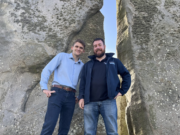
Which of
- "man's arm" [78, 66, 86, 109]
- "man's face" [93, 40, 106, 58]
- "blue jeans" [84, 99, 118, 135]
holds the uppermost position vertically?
"man's face" [93, 40, 106, 58]

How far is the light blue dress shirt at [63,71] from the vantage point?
258cm

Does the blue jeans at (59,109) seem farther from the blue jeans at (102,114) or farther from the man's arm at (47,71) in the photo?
the blue jeans at (102,114)

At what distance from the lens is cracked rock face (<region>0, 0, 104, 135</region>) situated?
3222 mm

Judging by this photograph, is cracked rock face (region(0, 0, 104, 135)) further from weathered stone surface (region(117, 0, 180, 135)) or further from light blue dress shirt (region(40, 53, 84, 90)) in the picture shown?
light blue dress shirt (region(40, 53, 84, 90))

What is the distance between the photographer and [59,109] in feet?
8.05

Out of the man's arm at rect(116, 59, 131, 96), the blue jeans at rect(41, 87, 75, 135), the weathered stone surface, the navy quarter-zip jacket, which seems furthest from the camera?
the weathered stone surface

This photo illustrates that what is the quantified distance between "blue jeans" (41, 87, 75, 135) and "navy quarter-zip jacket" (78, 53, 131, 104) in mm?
171

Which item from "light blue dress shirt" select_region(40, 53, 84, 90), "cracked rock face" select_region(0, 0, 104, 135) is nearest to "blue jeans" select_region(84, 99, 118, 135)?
"light blue dress shirt" select_region(40, 53, 84, 90)

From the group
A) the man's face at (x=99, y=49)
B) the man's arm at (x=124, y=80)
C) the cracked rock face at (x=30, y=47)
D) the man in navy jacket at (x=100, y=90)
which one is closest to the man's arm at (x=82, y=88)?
the man in navy jacket at (x=100, y=90)

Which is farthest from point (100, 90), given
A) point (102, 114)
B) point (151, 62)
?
point (151, 62)

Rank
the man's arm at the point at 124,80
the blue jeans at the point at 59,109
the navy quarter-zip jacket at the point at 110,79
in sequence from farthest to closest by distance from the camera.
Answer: the man's arm at the point at 124,80, the navy quarter-zip jacket at the point at 110,79, the blue jeans at the point at 59,109

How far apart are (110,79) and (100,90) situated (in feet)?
0.62

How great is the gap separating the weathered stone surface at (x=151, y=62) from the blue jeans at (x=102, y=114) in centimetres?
99

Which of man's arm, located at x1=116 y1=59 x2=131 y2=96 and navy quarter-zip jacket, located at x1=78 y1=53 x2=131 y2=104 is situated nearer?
navy quarter-zip jacket, located at x1=78 y1=53 x2=131 y2=104
